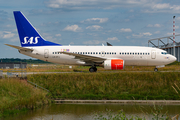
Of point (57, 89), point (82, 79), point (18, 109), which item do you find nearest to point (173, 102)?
point (82, 79)

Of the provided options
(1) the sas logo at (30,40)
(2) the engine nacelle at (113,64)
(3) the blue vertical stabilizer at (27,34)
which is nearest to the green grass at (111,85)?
(2) the engine nacelle at (113,64)

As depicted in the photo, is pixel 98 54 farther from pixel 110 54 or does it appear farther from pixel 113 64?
pixel 113 64

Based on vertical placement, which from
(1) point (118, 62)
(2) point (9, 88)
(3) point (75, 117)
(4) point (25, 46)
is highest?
(4) point (25, 46)

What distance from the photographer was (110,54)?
3153cm

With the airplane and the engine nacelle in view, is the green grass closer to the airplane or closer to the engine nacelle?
the engine nacelle

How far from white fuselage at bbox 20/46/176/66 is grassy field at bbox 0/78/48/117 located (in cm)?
1086

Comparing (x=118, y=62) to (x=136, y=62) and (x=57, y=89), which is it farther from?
(x=57, y=89)

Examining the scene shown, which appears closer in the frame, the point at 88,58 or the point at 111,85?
the point at 111,85

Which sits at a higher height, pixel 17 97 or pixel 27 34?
pixel 27 34

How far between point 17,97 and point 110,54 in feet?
51.5

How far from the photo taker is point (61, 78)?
2455 centimetres

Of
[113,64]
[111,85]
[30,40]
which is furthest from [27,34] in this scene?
[111,85]

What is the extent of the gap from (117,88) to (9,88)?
10.5 m

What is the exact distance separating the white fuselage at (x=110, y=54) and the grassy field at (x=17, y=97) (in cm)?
1086
